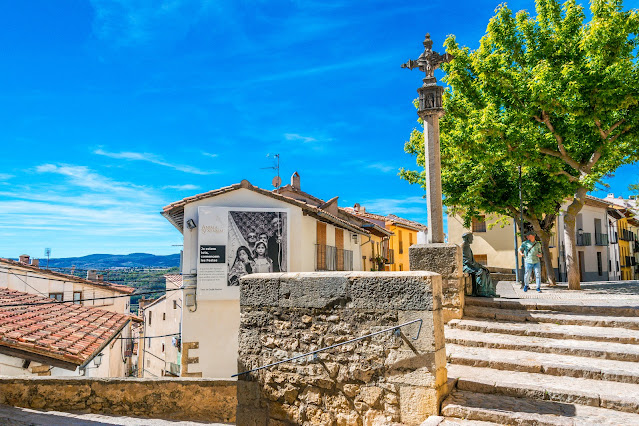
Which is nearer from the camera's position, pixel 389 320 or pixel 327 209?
pixel 389 320

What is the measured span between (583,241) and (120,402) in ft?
107

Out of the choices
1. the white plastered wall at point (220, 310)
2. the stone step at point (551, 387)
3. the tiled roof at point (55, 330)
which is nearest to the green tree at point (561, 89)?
the stone step at point (551, 387)

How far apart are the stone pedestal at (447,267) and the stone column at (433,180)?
37 cm

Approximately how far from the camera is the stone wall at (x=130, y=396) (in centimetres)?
573

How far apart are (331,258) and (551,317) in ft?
51.2

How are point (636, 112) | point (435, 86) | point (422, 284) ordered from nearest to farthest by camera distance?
point (422, 284)
point (435, 86)
point (636, 112)

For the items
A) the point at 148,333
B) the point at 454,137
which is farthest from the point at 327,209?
the point at 148,333

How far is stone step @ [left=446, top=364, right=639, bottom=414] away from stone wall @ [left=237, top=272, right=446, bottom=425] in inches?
18.1

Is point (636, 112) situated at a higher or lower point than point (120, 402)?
higher

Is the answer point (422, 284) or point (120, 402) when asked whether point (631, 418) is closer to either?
point (422, 284)

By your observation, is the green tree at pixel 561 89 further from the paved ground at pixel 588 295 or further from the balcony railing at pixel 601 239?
the balcony railing at pixel 601 239

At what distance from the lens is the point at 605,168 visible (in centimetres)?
1255

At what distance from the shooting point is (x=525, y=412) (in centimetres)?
394

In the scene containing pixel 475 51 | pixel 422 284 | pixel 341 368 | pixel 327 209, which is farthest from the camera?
pixel 327 209
